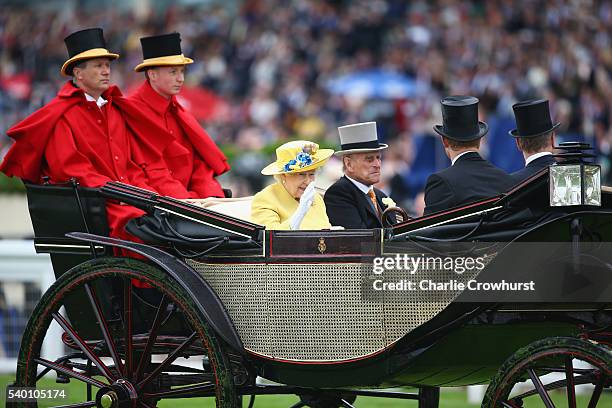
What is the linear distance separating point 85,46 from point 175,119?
0.82 meters

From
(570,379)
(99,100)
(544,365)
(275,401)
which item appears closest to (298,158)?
(99,100)

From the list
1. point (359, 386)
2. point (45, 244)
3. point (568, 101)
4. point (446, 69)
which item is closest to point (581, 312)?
point (359, 386)

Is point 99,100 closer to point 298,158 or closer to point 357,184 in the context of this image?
point 298,158

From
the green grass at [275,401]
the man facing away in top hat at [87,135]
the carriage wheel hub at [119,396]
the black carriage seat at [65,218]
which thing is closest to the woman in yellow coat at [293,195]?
the man facing away in top hat at [87,135]

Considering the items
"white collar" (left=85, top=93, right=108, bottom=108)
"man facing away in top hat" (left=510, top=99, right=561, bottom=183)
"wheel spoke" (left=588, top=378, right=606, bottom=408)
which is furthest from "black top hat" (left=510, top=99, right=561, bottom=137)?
"white collar" (left=85, top=93, right=108, bottom=108)

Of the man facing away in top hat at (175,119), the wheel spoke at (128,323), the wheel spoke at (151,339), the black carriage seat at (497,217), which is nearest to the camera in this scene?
the black carriage seat at (497,217)

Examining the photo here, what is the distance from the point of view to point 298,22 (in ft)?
72.8

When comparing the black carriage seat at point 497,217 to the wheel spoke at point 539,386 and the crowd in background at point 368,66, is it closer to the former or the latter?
the wheel spoke at point 539,386

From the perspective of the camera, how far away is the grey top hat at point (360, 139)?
6684 millimetres

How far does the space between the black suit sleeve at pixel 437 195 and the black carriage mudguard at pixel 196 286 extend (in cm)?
103

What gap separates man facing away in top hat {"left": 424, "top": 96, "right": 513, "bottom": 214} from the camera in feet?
19.6

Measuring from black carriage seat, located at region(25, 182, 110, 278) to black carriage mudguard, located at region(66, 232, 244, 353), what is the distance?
243mm

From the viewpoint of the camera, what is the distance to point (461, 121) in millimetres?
6211

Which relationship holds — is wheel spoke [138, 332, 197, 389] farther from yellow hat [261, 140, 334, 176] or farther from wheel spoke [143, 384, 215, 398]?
yellow hat [261, 140, 334, 176]
